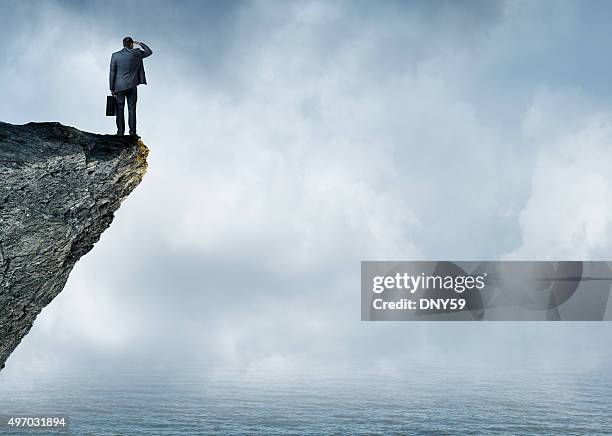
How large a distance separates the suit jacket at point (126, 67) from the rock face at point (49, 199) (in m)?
1.36

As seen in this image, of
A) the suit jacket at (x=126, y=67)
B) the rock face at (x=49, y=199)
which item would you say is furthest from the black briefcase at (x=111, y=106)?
the rock face at (x=49, y=199)

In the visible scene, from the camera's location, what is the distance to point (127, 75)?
38.2 ft

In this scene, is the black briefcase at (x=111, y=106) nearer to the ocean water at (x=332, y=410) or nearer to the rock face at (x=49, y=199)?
the rock face at (x=49, y=199)

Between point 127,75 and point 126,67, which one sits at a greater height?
point 126,67

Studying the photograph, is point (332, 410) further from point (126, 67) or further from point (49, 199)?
point (49, 199)

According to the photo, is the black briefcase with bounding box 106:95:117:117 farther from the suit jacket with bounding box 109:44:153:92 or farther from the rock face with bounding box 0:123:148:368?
the rock face with bounding box 0:123:148:368

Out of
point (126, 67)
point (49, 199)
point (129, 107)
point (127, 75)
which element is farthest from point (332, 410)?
point (49, 199)

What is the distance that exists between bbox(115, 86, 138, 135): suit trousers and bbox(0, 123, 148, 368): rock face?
1.37ft

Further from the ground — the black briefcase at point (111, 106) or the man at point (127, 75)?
the man at point (127, 75)

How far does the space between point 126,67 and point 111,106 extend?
37.3 inches

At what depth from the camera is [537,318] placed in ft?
103

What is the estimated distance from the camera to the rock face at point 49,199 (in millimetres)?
9828

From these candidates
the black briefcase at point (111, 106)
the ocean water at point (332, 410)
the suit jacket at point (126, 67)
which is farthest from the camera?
the ocean water at point (332, 410)

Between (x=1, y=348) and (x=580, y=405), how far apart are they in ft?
457
